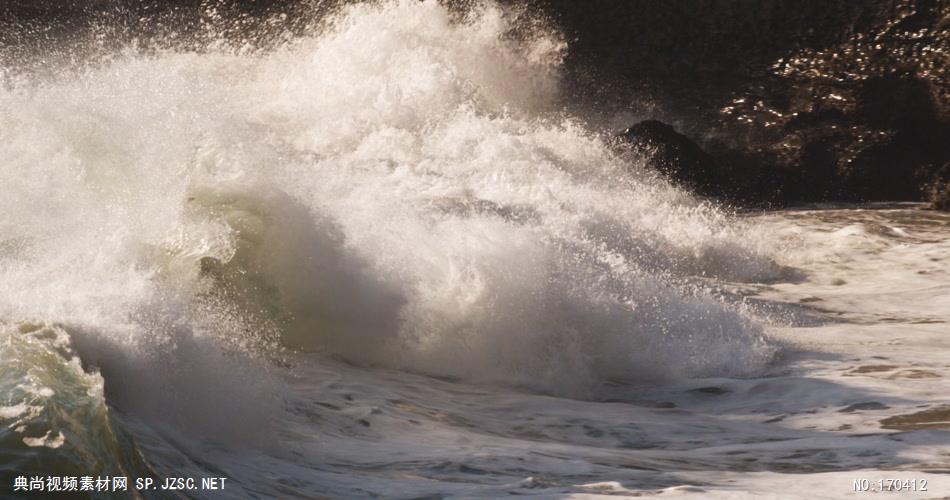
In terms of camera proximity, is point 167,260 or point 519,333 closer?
point 167,260

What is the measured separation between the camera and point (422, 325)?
688cm

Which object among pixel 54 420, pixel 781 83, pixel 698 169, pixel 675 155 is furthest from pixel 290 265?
pixel 781 83

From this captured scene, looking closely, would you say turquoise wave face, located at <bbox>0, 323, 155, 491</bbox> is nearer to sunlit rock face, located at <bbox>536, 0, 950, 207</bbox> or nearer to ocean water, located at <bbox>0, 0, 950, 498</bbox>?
ocean water, located at <bbox>0, 0, 950, 498</bbox>

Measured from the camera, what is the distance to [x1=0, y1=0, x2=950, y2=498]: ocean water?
4531mm

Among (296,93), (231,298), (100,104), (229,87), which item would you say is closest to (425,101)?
(296,93)

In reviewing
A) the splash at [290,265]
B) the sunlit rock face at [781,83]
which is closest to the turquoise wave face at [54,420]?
the splash at [290,265]

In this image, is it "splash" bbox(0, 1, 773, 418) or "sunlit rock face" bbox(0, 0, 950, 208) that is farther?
"sunlit rock face" bbox(0, 0, 950, 208)

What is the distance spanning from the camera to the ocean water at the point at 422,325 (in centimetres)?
453

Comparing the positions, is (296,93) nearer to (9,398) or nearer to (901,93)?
(901,93)

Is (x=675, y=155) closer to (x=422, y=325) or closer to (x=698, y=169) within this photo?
(x=698, y=169)

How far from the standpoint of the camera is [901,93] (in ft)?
41.1

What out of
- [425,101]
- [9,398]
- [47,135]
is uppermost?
[425,101]

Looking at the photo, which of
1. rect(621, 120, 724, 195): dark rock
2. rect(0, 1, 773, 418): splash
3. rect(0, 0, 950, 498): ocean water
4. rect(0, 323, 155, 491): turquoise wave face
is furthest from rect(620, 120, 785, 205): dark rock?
rect(0, 323, 155, 491): turquoise wave face

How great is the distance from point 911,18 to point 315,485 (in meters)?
9.97
